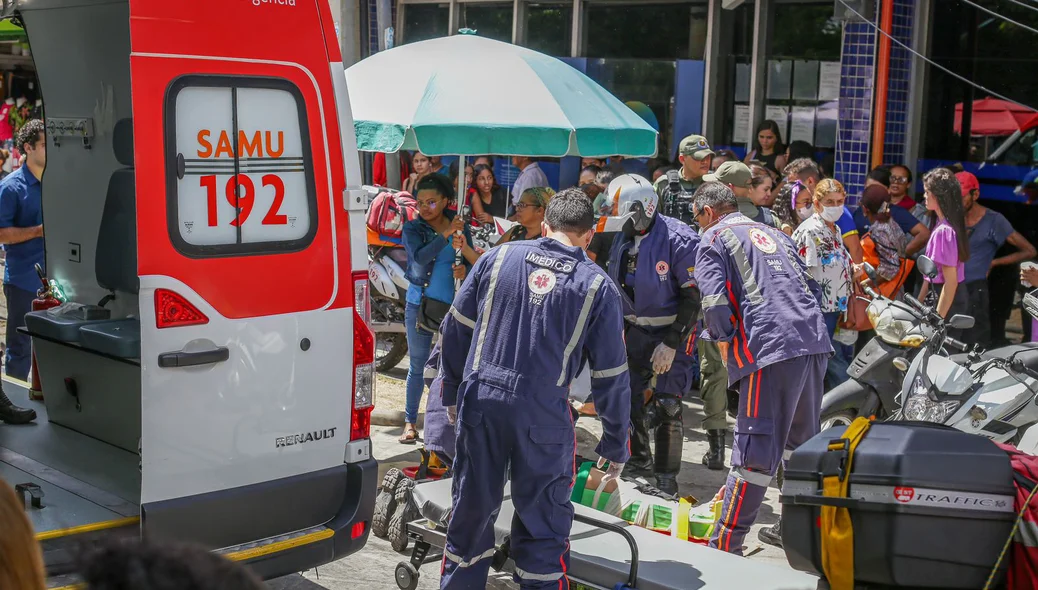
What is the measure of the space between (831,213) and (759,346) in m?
2.72

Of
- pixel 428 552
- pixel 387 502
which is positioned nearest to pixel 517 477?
pixel 428 552

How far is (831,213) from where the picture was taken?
7797mm

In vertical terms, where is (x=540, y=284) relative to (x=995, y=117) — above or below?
below

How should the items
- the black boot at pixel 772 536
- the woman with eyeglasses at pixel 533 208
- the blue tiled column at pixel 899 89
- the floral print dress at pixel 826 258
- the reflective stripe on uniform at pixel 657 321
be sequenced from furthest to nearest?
the blue tiled column at pixel 899 89 < the floral print dress at pixel 826 258 < the woman with eyeglasses at pixel 533 208 < the reflective stripe on uniform at pixel 657 321 < the black boot at pixel 772 536

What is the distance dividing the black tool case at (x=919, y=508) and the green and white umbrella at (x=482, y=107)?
3.78 m

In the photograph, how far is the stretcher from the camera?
4309mm

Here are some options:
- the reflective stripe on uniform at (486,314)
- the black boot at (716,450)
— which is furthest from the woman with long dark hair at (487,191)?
the reflective stripe on uniform at (486,314)

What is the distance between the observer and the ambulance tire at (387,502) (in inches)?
230

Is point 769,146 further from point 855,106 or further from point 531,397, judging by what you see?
point 531,397

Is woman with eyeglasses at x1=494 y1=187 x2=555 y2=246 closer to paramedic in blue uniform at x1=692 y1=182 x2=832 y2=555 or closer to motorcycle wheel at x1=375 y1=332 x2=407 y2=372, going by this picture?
paramedic in blue uniform at x1=692 y1=182 x2=832 y2=555

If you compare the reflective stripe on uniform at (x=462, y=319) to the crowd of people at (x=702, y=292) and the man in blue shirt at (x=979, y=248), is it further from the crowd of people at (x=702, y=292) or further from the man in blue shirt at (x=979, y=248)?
the man in blue shirt at (x=979, y=248)

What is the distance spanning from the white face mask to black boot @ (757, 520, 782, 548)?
2.53m

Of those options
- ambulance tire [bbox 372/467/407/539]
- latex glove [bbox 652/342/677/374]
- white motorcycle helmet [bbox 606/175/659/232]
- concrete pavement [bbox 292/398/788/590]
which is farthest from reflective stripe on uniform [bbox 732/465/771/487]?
white motorcycle helmet [bbox 606/175/659/232]

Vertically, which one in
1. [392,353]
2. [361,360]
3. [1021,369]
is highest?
[361,360]
